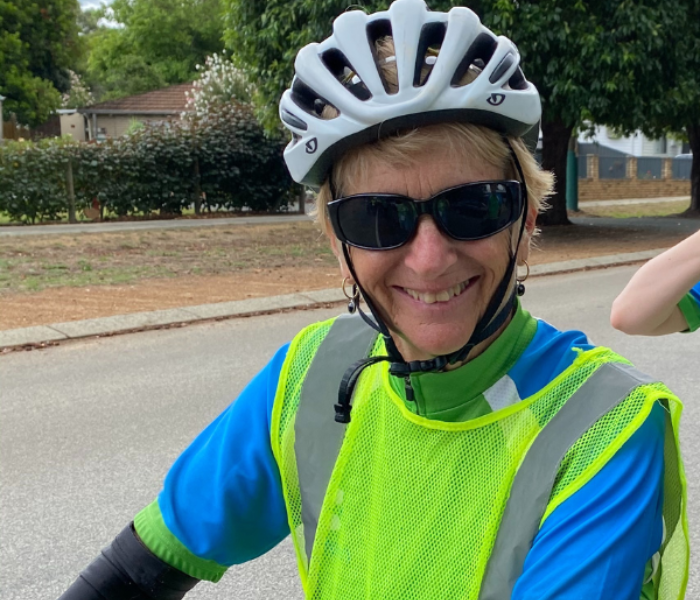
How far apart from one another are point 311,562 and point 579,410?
1.73 feet

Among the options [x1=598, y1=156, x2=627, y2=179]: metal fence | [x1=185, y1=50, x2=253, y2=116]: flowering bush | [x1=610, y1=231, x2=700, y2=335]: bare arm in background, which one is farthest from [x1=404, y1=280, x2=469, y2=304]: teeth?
[x1=598, y1=156, x2=627, y2=179]: metal fence

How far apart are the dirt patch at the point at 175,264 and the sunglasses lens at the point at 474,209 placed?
7.95 meters

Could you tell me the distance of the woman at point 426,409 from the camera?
49.8 inches

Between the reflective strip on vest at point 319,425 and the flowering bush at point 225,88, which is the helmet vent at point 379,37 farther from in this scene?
the flowering bush at point 225,88

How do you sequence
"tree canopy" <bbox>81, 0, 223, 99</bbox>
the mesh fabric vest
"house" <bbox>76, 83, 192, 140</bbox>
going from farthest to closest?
"tree canopy" <bbox>81, 0, 223, 99</bbox>, "house" <bbox>76, 83, 192, 140</bbox>, the mesh fabric vest

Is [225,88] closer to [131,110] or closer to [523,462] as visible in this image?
[131,110]

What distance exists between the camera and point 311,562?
1.49 meters

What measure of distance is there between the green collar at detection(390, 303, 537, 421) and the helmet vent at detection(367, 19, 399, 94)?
49 cm

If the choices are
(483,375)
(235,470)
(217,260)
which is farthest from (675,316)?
(217,260)

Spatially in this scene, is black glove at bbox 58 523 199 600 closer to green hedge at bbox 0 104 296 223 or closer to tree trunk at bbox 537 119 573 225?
tree trunk at bbox 537 119 573 225

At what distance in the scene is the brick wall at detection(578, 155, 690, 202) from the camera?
3253 cm

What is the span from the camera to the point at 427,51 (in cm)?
159

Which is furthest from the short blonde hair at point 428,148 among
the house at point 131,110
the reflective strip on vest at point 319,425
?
the house at point 131,110

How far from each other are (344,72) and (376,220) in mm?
313
